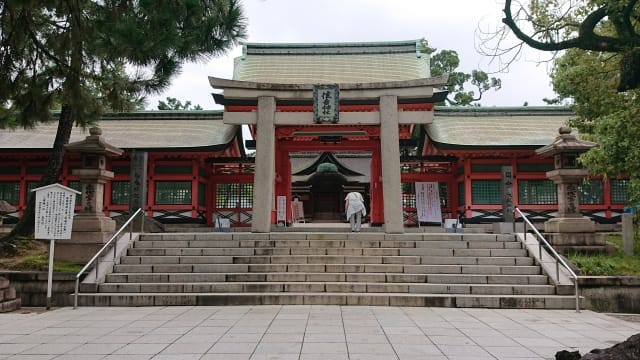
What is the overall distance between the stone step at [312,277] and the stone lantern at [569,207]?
76.4 inches

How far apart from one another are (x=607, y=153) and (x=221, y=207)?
44.4ft

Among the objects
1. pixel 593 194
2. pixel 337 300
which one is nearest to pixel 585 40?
pixel 337 300

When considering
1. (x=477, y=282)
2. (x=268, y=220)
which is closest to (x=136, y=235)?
(x=268, y=220)

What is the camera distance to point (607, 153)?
9.91 metres

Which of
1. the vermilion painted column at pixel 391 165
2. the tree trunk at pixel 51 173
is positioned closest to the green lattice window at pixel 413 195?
the vermilion painted column at pixel 391 165

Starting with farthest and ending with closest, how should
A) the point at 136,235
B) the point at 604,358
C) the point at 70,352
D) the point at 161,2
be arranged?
the point at 136,235 → the point at 161,2 → the point at 70,352 → the point at 604,358

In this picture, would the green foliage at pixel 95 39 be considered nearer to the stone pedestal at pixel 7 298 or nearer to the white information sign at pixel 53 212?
the white information sign at pixel 53 212

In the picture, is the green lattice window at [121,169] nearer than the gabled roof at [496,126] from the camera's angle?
No

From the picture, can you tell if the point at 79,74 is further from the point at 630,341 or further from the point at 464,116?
the point at 464,116

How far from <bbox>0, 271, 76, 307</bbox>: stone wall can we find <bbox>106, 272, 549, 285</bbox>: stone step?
2.42 feet

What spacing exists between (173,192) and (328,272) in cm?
940

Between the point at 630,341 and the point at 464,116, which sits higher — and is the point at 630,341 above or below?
below

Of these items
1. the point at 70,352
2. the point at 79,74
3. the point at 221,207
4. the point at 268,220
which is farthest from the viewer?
the point at 221,207

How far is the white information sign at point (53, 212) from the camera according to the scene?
8.18 m
